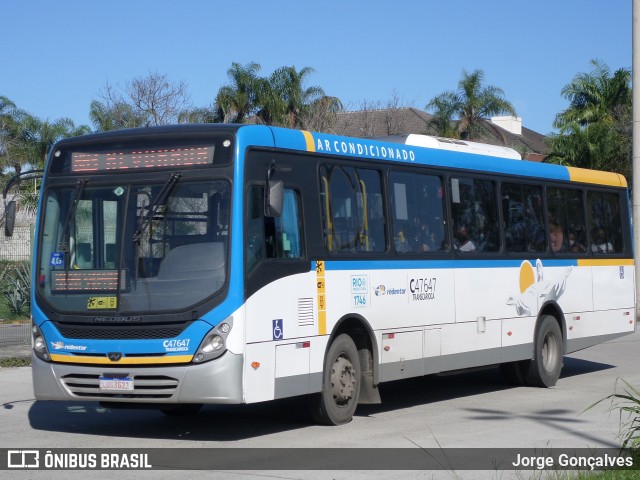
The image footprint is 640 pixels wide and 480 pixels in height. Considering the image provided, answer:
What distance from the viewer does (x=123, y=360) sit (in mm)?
10492

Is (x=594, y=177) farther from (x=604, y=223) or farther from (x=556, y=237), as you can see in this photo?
(x=556, y=237)

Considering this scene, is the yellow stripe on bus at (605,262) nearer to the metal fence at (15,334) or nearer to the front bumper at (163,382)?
the front bumper at (163,382)

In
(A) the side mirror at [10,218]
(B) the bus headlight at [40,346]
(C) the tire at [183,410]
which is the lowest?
(C) the tire at [183,410]

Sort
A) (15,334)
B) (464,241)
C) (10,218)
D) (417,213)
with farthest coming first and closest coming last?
(15,334)
(464,241)
(417,213)
(10,218)

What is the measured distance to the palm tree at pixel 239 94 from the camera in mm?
47000

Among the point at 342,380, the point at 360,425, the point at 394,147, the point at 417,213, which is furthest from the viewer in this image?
the point at 417,213

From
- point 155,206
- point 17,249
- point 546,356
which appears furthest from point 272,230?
point 17,249

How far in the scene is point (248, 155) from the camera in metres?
10.8

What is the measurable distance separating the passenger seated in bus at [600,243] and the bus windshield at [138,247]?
346 inches

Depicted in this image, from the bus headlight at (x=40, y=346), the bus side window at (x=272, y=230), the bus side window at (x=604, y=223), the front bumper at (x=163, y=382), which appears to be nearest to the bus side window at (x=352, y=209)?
the bus side window at (x=272, y=230)

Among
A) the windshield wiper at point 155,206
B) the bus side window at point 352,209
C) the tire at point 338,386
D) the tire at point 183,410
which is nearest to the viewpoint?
the windshield wiper at point 155,206

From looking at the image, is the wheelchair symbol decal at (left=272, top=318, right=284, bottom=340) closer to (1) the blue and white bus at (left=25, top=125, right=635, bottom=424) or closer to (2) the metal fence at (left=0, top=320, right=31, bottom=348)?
(1) the blue and white bus at (left=25, top=125, right=635, bottom=424)

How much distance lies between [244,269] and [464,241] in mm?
4700

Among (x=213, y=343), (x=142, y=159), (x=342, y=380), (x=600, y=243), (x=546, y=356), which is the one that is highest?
(x=142, y=159)
